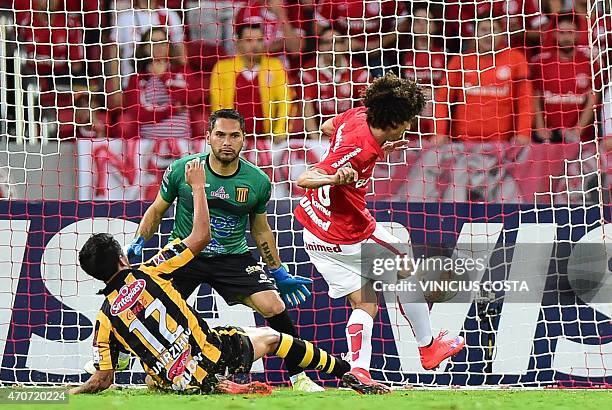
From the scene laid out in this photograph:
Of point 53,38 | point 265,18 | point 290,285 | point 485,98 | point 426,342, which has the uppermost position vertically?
point 265,18

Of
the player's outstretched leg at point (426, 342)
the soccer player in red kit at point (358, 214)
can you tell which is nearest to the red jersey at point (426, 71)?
the soccer player in red kit at point (358, 214)

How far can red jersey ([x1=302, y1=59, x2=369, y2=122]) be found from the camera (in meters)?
8.67

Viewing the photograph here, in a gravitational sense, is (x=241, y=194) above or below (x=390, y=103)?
below

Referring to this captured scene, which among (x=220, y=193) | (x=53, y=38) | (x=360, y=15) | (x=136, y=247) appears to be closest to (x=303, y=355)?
(x=220, y=193)

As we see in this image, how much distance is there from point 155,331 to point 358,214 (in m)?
1.62

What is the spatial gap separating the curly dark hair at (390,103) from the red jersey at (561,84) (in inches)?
116

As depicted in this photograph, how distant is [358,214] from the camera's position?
6266mm

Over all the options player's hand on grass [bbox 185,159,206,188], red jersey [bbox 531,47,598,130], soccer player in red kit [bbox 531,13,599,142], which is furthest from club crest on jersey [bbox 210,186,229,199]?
red jersey [bbox 531,47,598,130]

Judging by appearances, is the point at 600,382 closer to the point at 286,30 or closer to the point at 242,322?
the point at 242,322

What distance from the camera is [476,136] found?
8.66m

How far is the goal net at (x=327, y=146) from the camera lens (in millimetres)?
7375

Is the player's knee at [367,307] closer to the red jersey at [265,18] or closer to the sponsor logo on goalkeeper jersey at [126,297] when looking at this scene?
the sponsor logo on goalkeeper jersey at [126,297]

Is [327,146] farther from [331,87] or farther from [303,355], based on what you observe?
[303,355]

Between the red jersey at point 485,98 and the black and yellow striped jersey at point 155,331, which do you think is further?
the red jersey at point 485,98
